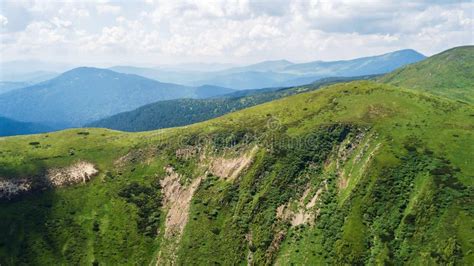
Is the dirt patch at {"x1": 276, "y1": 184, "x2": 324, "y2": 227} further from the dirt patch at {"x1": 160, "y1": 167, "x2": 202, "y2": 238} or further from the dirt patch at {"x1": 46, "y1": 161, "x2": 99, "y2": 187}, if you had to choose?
the dirt patch at {"x1": 46, "y1": 161, "x2": 99, "y2": 187}

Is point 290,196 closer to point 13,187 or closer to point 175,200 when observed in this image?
point 175,200

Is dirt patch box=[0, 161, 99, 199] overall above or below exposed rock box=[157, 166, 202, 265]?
above

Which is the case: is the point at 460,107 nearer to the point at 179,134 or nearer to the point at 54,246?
the point at 179,134

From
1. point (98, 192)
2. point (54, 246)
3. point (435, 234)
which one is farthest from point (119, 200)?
point (435, 234)

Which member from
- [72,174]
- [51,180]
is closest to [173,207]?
[72,174]

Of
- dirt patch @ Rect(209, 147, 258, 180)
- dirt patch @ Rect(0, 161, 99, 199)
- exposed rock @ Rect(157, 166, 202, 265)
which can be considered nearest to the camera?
exposed rock @ Rect(157, 166, 202, 265)

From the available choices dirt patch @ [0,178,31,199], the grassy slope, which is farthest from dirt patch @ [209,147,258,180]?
dirt patch @ [0,178,31,199]
